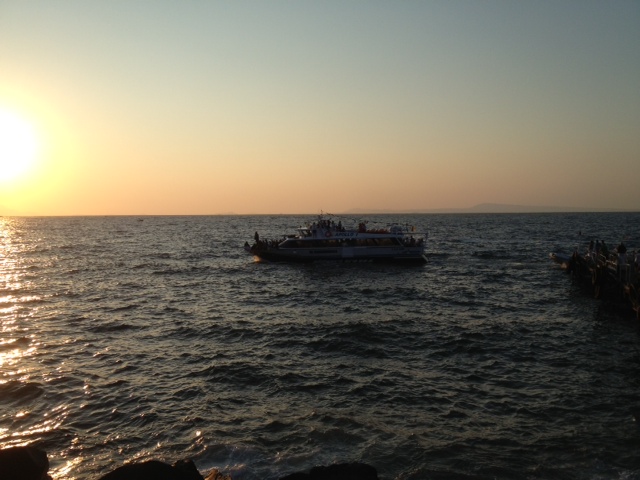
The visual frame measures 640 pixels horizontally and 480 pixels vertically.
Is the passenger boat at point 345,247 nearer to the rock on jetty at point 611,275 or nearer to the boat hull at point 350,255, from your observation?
the boat hull at point 350,255

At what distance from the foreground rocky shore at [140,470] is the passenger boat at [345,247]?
4286cm

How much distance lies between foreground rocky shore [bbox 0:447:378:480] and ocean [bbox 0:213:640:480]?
2053mm

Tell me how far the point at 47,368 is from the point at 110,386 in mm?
3908

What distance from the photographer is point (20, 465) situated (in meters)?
9.36

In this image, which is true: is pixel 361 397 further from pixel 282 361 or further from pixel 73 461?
pixel 73 461

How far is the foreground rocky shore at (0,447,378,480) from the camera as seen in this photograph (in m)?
9.26

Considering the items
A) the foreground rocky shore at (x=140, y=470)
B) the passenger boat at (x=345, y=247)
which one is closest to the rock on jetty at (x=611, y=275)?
the passenger boat at (x=345, y=247)

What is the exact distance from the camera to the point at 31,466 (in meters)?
9.43

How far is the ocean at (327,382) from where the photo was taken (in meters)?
12.5

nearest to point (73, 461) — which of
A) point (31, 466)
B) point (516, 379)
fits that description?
point (31, 466)

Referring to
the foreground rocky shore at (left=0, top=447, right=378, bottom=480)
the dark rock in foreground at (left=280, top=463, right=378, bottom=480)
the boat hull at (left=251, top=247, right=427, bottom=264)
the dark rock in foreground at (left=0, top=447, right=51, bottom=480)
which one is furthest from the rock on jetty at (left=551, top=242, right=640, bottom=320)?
the dark rock in foreground at (left=0, top=447, right=51, bottom=480)

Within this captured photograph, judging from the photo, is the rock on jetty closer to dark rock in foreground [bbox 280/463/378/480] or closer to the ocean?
the ocean

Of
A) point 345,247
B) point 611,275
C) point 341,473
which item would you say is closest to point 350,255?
A: point 345,247

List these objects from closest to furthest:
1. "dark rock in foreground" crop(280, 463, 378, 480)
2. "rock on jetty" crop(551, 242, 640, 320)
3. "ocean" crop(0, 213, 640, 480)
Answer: "dark rock in foreground" crop(280, 463, 378, 480), "ocean" crop(0, 213, 640, 480), "rock on jetty" crop(551, 242, 640, 320)
